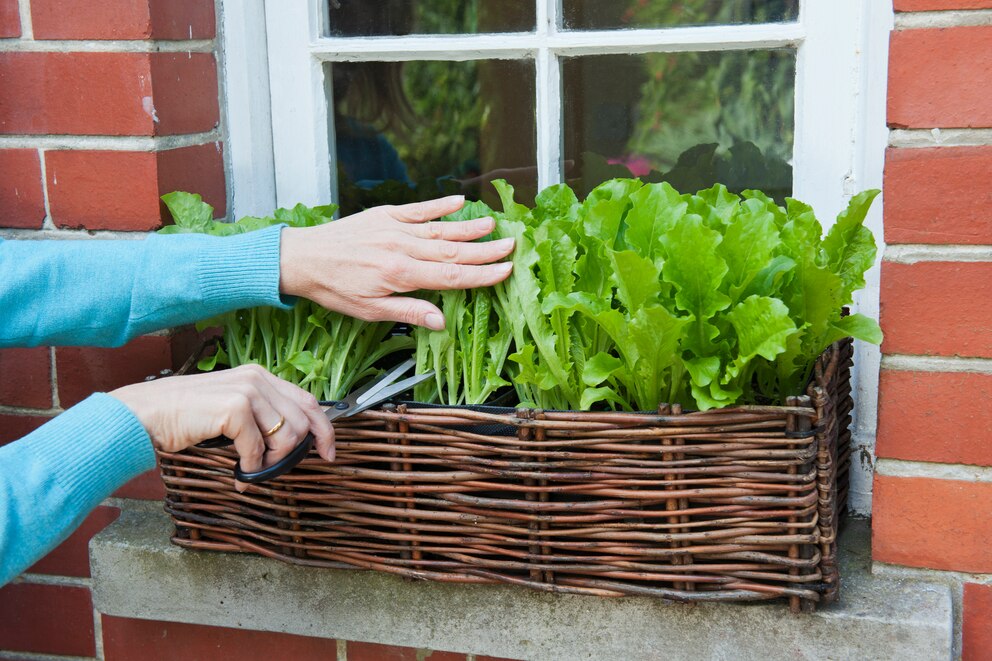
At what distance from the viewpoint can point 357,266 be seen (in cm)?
111

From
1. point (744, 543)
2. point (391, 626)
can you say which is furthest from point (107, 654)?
point (744, 543)

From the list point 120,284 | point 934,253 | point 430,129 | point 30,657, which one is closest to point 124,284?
point 120,284

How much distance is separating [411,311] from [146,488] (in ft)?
1.74

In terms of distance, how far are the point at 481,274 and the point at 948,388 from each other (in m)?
0.47

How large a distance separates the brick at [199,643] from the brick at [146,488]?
159 mm

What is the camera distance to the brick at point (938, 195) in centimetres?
102

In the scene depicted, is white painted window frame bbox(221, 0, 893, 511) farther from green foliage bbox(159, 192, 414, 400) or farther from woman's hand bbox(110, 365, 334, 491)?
woman's hand bbox(110, 365, 334, 491)

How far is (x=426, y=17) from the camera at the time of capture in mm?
1371

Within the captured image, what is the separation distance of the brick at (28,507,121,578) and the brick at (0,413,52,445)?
0.45 ft

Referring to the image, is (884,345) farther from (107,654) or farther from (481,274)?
(107,654)

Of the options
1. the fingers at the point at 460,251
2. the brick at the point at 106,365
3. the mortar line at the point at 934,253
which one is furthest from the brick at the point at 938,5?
the brick at the point at 106,365

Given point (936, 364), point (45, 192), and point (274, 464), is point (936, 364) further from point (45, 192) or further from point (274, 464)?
point (45, 192)

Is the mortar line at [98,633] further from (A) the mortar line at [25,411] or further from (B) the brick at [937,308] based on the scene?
(B) the brick at [937,308]

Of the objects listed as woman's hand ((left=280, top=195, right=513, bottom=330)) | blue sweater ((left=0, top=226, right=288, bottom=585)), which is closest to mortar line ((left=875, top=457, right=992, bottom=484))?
woman's hand ((left=280, top=195, right=513, bottom=330))
